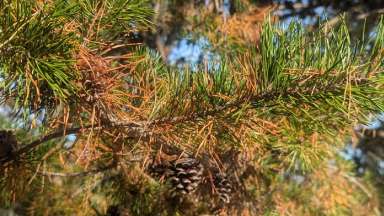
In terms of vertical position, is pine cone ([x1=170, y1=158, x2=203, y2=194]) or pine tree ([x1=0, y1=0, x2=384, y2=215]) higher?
pine tree ([x1=0, y1=0, x2=384, y2=215])

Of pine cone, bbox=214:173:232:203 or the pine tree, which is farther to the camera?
pine cone, bbox=214:173:232:203

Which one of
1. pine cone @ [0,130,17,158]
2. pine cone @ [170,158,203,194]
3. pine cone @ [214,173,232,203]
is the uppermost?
pine cone @ [0,130,17,158]

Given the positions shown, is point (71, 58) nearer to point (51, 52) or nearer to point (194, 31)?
point (51, 52)

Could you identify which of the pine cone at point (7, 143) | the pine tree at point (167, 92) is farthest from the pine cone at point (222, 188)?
the pine cone at point (7, 143)

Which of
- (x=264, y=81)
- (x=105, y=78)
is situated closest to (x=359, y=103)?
(x=264, y=81)

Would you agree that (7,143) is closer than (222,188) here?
Yes

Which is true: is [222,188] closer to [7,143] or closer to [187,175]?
[187,175]

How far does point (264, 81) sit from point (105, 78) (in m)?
0.17

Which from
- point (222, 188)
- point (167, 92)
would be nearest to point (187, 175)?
point (222, 188)

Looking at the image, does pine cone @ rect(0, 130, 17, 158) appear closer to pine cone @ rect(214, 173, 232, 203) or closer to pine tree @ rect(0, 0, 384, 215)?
pine tree @ rect(0, 0, 384, 215)

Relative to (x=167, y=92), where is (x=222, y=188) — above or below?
below

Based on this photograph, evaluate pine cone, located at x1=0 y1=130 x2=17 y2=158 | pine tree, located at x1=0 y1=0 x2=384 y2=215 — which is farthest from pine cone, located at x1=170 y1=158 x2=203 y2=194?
pine cone, located at x1=0 y1=130 x2=17 y2=158

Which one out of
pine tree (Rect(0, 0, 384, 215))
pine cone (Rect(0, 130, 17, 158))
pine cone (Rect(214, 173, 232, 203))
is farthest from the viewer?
pine cone (Rect(214, 173, 232, 203))

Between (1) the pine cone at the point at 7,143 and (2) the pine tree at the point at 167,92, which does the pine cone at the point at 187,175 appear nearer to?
(2) the pine tree at the point at 167,92
